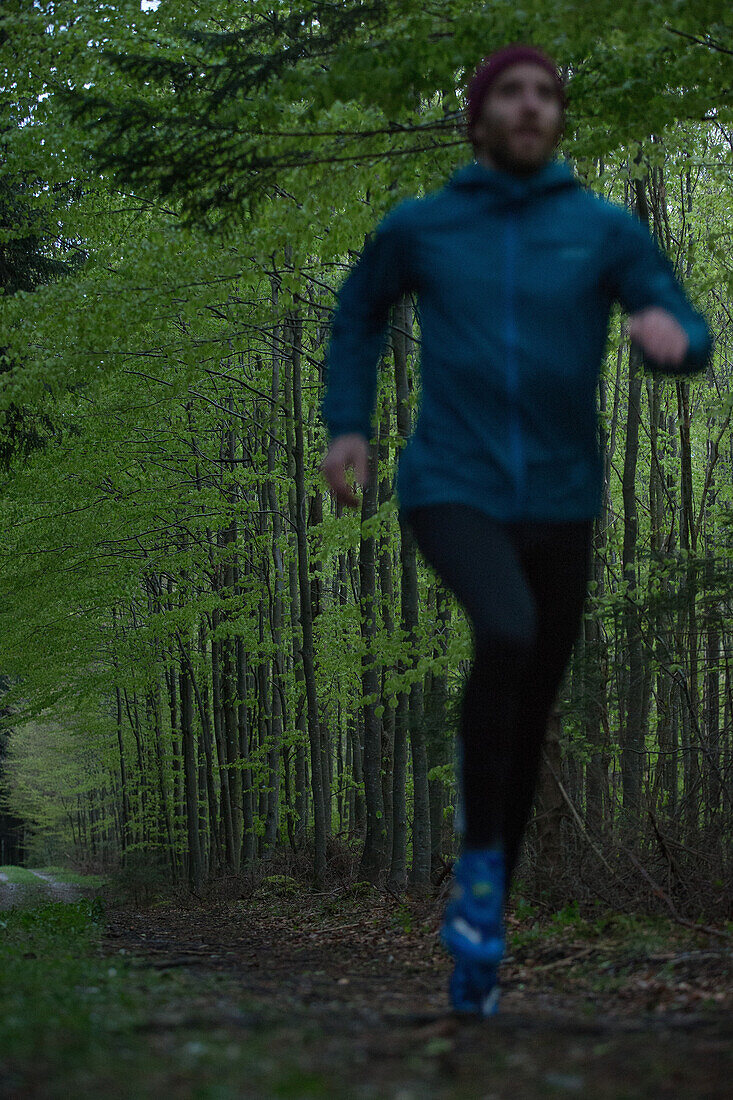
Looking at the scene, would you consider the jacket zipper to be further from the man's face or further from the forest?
the forest

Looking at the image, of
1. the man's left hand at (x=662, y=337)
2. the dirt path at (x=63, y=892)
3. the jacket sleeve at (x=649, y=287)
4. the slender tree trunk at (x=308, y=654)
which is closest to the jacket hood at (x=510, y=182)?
the jacket sleeve at (x=649, y=287)

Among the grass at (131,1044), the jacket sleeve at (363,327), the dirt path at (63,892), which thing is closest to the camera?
the grass at (131,1044)

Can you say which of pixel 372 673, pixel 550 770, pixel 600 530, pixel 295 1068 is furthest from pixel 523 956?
pixel 600 530

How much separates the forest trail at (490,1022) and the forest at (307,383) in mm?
1264

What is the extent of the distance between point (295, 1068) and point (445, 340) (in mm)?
1912

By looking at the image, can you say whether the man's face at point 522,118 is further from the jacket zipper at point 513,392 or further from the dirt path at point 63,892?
the dirt path at point 63,892

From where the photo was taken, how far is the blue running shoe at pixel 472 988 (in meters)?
2.55

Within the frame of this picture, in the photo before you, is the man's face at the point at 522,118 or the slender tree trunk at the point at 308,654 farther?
the slender tree trunk at the point at 308,654

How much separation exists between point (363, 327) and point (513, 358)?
0.52 meters

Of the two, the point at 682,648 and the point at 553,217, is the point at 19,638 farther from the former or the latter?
the point at 553,217

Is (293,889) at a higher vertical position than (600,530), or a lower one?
lower

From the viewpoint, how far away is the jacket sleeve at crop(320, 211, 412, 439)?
3.08 m

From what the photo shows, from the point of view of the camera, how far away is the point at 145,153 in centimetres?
564

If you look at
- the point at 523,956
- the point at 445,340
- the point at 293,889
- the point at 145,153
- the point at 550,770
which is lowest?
the point at 293,889
